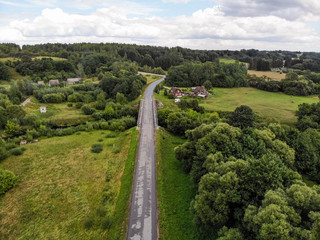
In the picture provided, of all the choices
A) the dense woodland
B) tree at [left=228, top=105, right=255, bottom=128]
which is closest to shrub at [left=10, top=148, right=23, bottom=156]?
the dense woodland

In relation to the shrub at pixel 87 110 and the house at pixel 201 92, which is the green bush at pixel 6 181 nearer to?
the shrub at pixel 87 110

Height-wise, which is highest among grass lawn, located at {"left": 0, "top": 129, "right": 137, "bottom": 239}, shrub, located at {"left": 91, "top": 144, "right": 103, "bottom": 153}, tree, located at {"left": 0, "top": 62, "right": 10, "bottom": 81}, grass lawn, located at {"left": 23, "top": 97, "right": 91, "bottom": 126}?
tree, located at {"left": 0, "top": 62, "right": 10, "bottom": 81}

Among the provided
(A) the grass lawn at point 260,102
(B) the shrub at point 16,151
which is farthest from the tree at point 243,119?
(B) the shrub at point 16,151

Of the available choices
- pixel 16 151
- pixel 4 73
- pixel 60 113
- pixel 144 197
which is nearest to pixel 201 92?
pixel 60 113

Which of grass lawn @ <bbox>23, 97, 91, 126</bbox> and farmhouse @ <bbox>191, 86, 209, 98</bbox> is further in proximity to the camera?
farmhouse @ <bbox>191, 86, 209, 98</bbox>

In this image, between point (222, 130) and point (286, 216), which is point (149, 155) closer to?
point (222, 130)

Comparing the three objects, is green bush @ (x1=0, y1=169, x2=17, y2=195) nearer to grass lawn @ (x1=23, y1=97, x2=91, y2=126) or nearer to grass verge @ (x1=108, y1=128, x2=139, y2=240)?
grass verge @ (x1=108, y1=128, x2=139, y2=240)

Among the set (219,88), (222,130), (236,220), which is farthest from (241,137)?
(219,88)

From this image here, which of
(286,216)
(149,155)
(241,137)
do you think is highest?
(241,137)
